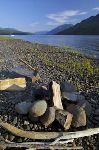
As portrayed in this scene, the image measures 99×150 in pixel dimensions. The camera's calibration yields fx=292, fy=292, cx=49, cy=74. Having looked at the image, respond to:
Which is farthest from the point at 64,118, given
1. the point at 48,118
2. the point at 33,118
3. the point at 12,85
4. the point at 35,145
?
the point at 12,85

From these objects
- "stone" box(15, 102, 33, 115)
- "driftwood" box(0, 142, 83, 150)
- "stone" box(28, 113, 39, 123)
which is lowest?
"driftwood" box(0, 142, 83, 150)

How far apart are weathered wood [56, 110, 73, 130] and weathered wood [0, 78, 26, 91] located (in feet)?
14.1

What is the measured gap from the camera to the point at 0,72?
19.1 metres

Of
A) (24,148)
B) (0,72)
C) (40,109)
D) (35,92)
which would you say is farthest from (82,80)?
(24,148)

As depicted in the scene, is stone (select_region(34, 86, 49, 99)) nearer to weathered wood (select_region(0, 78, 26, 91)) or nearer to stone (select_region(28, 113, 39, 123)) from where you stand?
stone (select_region(28, 113, 39, 123))

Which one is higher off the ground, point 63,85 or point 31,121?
point 63,85

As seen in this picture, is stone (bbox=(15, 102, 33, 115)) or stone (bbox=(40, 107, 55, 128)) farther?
stone (bbox=(15, 102, 33, 115))

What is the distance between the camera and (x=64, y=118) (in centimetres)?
1010

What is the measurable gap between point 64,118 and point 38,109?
977 mm

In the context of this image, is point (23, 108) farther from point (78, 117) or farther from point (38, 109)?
point (78, 117)

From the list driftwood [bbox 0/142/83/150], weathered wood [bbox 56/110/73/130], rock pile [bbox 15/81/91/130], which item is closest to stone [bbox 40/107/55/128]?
rock pile [bbox 15/81/91/130]

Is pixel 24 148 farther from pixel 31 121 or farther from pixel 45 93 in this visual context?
pixel 45 93

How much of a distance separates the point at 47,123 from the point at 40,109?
55 centimetres

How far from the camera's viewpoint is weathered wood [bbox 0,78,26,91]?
46.0 feet
